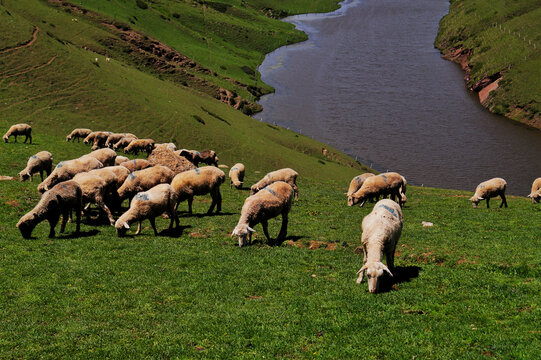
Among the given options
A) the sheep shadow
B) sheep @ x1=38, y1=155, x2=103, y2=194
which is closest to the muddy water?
sheep @ x1=38, y1=155, x2=103, y2=194

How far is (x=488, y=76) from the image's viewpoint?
13888 centimetres

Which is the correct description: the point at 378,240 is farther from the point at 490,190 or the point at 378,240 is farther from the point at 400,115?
the point at 400,115

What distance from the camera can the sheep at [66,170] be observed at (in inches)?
978

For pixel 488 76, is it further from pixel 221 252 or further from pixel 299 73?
pixel 221 252

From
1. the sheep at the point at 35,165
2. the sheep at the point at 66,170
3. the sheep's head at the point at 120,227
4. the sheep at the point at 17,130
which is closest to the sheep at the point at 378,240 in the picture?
the sheep's head at the point at 120,227

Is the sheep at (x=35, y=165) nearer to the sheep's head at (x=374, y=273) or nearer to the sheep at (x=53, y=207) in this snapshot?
the sheep at (x=53, y=207)

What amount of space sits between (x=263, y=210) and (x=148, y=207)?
5.65 metres

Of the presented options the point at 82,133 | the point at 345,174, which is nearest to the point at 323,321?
the point at 82,133

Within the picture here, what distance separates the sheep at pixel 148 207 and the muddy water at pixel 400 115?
6373 cm

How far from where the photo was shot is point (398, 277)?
16.7 meters

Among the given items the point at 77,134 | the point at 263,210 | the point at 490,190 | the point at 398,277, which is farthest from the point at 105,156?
the point at 490,190

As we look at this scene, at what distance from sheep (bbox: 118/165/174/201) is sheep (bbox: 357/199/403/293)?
13.3 metres

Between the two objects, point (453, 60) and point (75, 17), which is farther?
point (453, 60)

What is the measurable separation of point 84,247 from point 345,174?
47340mm
